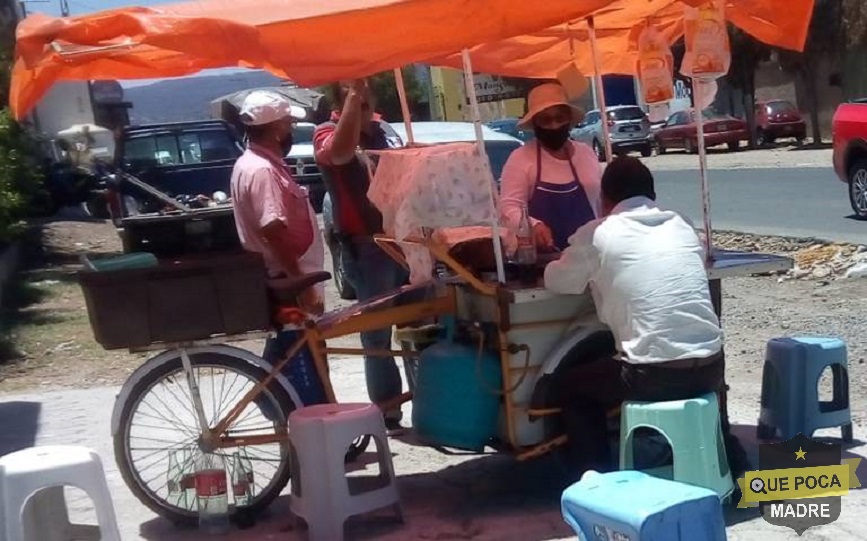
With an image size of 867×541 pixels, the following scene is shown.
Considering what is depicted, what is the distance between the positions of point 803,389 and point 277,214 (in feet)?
8.59

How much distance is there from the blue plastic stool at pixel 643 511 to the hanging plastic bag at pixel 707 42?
2.62 meters

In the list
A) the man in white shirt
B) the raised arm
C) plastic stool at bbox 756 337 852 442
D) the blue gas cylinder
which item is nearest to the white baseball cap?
the raised arm

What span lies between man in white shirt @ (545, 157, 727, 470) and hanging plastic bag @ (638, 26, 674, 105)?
1.33 m

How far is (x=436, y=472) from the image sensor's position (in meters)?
6.42

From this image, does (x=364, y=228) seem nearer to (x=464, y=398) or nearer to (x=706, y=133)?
(x=464, y=398)

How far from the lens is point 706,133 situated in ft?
113

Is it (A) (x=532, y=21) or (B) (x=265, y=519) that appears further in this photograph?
(B) (x=265, y=519)

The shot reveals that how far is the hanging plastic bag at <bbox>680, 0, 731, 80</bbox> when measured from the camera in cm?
604

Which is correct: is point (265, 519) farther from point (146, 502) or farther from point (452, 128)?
point (452, 128)

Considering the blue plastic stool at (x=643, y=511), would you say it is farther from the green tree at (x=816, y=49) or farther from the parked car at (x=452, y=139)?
the green tree at (x=816, y=49)

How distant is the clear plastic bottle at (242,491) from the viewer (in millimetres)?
5617

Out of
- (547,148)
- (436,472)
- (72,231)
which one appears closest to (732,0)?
(547,148)

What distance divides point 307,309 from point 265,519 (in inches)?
38.7

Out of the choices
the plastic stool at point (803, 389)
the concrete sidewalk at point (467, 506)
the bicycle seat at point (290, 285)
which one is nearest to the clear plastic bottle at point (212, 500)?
the concrete sidewalk at point (467, 506)
